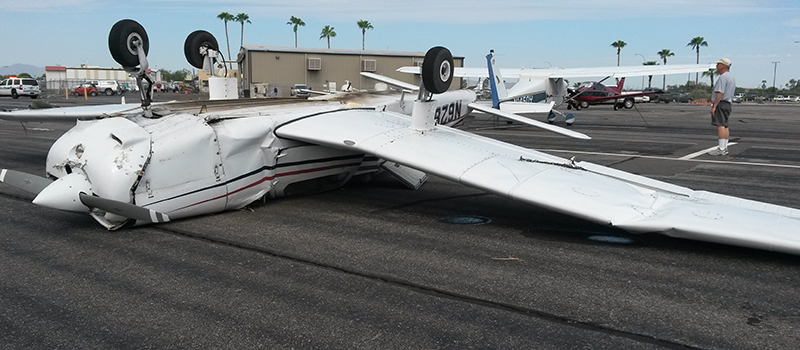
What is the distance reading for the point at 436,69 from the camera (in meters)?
8.38

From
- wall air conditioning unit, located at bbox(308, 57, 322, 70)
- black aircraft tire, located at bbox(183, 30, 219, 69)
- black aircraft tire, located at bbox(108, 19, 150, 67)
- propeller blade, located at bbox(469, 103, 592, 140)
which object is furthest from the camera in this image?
wall air conditioning unit, located at bbox(308, 57, 322, 70)

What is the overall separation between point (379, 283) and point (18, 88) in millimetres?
67682

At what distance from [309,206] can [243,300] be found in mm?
3759

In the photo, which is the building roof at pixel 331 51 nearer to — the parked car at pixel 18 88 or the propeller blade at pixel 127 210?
the parked car at pixel 18 88

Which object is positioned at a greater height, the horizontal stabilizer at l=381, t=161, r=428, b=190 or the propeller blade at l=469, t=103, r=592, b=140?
the propeller blade at l=469, t=103, r=592, b=140

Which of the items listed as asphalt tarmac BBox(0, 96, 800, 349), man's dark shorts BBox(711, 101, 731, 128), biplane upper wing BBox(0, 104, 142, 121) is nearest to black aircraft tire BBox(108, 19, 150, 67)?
asphalt tarmac BBox(0, 96, 800, 349)

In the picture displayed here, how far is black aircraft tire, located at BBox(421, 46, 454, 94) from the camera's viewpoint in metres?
8.32

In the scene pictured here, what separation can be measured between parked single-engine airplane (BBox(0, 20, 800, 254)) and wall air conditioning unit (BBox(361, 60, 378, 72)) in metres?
44.6

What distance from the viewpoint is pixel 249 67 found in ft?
159

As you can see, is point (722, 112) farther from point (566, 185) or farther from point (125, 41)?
point (125, 41)

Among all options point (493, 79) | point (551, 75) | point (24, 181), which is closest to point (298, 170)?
point (24, 181)

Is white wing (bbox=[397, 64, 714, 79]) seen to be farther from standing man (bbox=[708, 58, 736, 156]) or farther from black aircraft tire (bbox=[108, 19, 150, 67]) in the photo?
black aircraft tire (bbox=[108, 19, 150, 67])

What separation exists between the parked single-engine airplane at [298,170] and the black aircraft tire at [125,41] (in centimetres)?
2

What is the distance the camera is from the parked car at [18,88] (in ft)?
199
